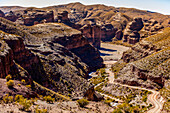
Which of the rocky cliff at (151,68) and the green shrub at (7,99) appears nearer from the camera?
the green shrub at (7,99)

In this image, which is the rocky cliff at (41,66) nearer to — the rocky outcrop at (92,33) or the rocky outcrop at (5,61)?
the rocky outcrop at (5,61)

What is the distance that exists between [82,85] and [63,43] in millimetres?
50812

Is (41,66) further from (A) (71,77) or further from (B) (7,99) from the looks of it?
(B) (7,99)

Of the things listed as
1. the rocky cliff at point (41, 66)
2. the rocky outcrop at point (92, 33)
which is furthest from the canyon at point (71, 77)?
the rocky outcrop at point (92, 33)

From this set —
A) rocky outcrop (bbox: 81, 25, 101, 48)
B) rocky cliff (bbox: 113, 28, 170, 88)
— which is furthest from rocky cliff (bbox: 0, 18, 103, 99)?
rocky outcrop (bbox: 81, 25, 101, 48)

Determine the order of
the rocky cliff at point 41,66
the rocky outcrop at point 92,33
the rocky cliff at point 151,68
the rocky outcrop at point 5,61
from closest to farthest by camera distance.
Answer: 1. the rocky outcrop at point 5,61
2. the rocky cliff at point 41,66
3. the rocky cliff at point 151,68
4. the rocky outcrop at point 92,33

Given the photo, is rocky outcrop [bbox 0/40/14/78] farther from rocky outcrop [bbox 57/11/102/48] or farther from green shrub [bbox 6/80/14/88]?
rocky outcrop [bbox 57/11/102/48]

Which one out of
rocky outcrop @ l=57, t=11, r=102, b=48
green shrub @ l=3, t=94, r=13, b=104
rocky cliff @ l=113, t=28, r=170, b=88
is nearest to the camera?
green shrub @ l=3, t=94, r=13, b=104

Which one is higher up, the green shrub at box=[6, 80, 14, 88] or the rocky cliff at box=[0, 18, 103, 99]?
the green shrub at box=[6, 80, 14, 88]

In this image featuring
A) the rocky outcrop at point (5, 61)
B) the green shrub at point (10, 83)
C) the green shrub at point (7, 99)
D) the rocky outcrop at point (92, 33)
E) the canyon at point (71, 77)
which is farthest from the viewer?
the rocky outcrop at point (92, 33)

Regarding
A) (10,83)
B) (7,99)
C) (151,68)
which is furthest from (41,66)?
(151,68)

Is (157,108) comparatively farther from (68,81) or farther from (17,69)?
(17,69)

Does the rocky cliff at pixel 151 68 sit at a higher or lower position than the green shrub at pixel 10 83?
lower

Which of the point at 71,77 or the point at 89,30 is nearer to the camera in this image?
the point at 71,77
